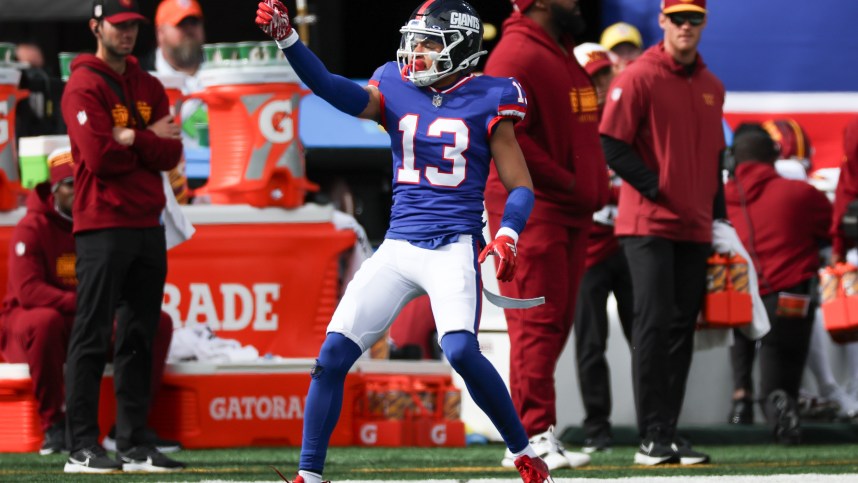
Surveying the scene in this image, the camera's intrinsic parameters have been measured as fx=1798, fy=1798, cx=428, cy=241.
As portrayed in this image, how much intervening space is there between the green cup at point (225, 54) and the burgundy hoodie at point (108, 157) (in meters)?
1.51

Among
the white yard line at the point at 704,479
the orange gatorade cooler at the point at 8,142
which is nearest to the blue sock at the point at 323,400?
the white yard line at the point at 704,479

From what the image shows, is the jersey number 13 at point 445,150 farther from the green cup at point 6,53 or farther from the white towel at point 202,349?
the green cup at point 6,53

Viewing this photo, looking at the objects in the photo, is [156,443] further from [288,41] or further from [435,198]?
[288,41]

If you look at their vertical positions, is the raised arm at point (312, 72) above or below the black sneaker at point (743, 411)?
above

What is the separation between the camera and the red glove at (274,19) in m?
5.82

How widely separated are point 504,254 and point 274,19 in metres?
Answer: 1.07

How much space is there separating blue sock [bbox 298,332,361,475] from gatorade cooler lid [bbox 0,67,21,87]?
367cm

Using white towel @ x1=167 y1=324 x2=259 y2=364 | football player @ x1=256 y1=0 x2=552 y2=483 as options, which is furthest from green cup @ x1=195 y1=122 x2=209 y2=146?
football player @ x1=256 y1=0 x2=552 y2=483

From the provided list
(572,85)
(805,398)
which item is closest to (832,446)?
(805,398)

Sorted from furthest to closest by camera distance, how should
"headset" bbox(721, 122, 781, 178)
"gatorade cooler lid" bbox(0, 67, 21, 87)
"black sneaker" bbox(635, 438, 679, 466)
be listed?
"headset" bbox(721, 122, 781, 178)
"gatorade cooler lid" bbox(0, 67, 21, 87)
"black sneaker" bbox(635, 438, 679, 466)

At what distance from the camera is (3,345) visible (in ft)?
28.5

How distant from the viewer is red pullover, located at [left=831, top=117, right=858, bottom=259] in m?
8.99

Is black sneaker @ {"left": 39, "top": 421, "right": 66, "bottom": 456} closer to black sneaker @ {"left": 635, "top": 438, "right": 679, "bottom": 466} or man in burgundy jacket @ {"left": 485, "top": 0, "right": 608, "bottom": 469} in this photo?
man in burgundy jacket @ {"left": 485, "top": 0, "right": 608, "bottom": 469}

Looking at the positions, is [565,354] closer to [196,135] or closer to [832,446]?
[832,446]
